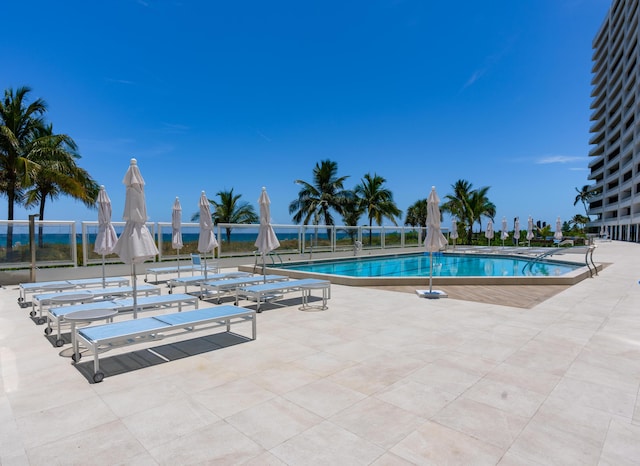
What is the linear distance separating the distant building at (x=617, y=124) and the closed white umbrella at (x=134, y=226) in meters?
52.1

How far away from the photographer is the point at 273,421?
2.97m

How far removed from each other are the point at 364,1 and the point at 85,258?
53.5 ft

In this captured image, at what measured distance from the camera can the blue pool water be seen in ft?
50.7

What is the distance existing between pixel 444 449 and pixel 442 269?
595 inches

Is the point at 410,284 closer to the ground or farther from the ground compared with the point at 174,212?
closer to the ground

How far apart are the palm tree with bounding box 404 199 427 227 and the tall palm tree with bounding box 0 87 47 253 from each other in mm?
32756

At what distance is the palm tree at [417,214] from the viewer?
38.5 metres

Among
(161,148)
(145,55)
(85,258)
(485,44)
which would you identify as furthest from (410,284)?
(161,148)

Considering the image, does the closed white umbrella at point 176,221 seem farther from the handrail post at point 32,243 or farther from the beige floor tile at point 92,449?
the beige floor tile at point 92,449

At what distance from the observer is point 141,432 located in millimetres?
2809

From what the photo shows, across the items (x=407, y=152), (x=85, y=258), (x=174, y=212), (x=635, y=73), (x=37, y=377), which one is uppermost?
(x=635, y=73)

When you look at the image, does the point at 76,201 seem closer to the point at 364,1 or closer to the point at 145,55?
the point at 145,55

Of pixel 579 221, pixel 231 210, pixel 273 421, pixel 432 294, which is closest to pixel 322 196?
pixel 231 210

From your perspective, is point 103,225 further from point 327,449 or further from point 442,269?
point 442,269
